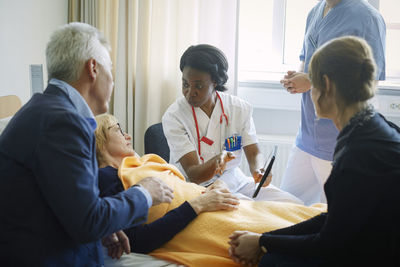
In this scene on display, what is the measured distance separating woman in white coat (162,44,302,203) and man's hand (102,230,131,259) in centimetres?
71

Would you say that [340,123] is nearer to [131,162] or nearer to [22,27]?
[131,162]

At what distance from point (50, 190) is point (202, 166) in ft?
3.60

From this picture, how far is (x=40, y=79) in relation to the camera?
70.6 inches

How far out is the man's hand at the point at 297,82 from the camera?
199 centimetres

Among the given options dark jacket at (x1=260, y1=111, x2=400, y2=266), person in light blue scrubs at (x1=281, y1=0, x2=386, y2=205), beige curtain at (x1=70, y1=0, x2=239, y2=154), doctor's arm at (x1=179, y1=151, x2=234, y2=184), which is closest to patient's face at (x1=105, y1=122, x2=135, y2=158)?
doctor's arm at (x1=179, y1=151, x2=234, y2=184)

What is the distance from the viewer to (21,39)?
2494 millimetres

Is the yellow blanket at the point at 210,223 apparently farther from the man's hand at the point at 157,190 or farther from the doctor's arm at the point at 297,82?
the doctor's arm at the point at 297,82

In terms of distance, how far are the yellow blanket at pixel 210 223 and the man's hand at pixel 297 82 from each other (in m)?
0.61

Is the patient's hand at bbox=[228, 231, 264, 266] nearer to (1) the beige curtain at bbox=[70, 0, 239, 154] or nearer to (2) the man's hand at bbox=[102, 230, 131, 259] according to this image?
(2) the man's hand at bbox=[102, 230, 131, 259]

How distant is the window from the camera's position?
10.2ft

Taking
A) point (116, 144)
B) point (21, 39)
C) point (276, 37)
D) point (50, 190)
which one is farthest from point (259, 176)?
point (21, 39)

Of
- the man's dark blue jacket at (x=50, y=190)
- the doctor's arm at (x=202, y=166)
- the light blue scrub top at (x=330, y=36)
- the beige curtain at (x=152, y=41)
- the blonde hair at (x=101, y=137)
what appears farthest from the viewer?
the beige curtain at (x=152, y=41)

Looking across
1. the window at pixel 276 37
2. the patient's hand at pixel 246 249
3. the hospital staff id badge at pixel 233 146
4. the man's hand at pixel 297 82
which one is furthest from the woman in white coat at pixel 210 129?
the window at pixel 276 37

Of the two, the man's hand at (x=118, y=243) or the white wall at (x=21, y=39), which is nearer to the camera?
the man's hand at (x=118, y=243)
